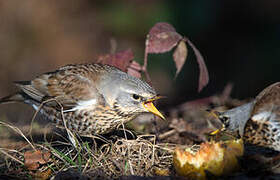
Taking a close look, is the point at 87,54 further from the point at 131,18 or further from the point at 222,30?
the point at 222,30

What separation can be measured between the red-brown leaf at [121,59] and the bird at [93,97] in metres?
0.15

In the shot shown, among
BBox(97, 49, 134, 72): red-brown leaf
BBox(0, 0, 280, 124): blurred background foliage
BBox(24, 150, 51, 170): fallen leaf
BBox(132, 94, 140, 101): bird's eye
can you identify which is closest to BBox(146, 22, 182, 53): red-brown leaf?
BBox(97, 49, 134, 72): red-brown leaf

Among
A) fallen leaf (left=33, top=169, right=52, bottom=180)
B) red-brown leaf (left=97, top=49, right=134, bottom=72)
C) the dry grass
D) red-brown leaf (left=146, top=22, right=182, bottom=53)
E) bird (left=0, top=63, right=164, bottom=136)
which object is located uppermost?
red-brown leaf (left=146, top=22, right=182, bottom=53)

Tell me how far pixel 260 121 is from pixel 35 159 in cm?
223

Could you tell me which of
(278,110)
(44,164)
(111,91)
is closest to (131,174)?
(44,164)

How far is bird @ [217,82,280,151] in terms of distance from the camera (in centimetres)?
367

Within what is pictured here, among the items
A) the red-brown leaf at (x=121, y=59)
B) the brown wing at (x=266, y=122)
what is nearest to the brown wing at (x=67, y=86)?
the red-brown leaf at (x=121, y=59)

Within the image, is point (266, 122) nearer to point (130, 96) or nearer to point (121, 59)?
point (130, 96)

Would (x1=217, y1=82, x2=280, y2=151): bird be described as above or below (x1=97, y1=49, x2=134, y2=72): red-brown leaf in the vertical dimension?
below

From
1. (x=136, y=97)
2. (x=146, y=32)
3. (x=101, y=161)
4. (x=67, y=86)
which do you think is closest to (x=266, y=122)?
(x=136, y=97)

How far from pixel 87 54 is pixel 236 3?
4471 mm

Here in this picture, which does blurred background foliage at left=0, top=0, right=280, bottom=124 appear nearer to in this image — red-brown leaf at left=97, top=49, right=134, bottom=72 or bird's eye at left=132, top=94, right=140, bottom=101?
red-brown leaf at left=97, top=49, right=134, bottom=72

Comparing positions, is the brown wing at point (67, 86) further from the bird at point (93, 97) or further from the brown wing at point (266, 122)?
the brown wing at point (266, 122)

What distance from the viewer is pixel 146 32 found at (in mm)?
9398
